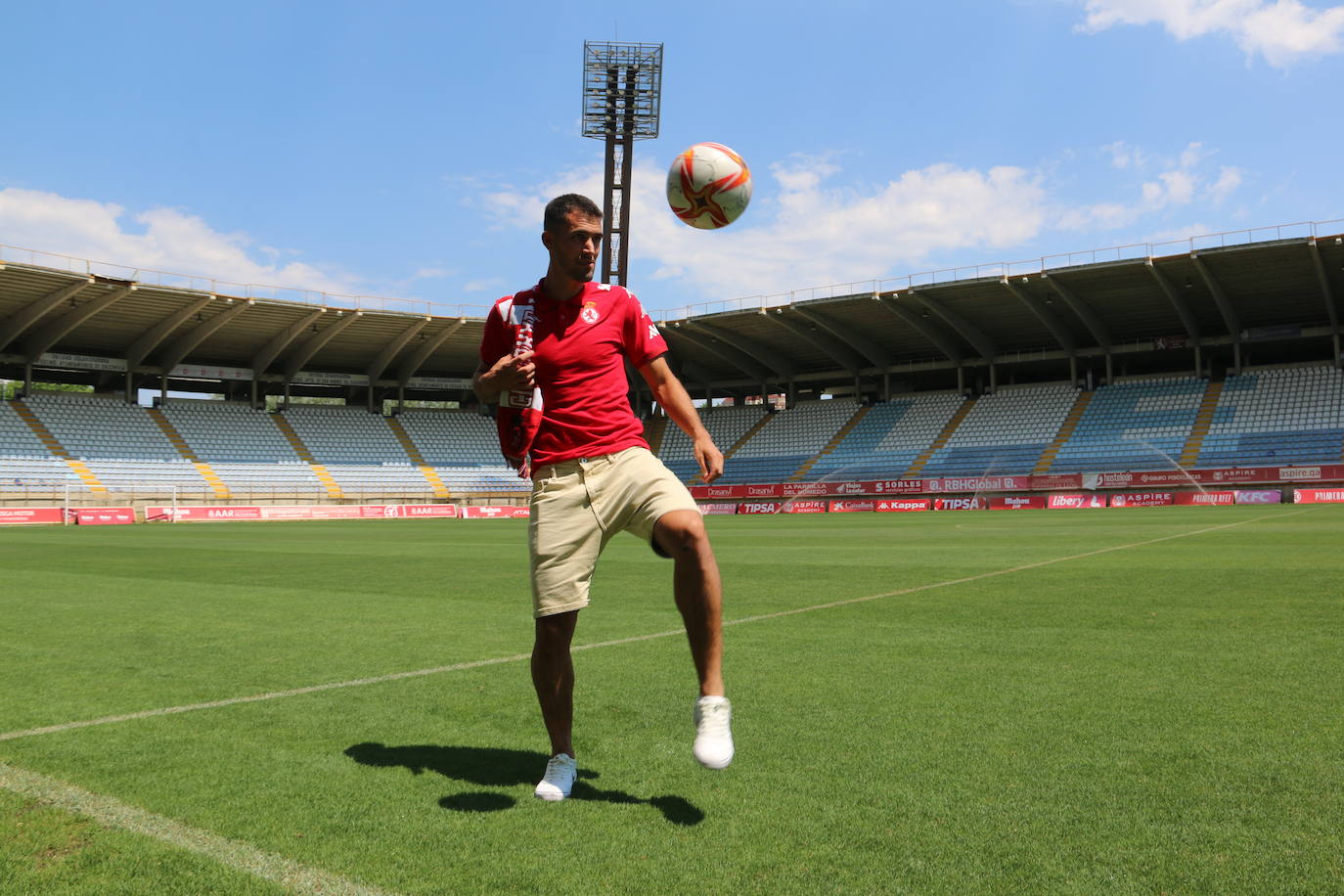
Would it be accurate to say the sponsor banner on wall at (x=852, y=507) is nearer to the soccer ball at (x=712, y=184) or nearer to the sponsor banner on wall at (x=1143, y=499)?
the sponsor banner on wall at (x=1143, y=499)

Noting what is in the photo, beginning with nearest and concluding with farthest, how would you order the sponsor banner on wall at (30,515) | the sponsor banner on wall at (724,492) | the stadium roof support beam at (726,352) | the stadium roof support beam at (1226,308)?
the sponsor banner on wall at (30,515) → the stadium roof support beam at (1226,308) → the sponsor banner on wall at (724,492) → the stadium roof support beam at (726,352)

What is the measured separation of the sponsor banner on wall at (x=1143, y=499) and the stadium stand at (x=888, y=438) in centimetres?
1066

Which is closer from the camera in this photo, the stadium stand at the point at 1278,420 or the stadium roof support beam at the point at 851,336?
the stadium stand at the point at 1278,420

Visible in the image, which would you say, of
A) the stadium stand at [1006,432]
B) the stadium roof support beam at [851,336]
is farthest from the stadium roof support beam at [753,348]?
the stadium stand at [1006,432]

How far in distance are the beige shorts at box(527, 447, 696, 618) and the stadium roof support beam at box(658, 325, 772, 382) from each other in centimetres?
4664

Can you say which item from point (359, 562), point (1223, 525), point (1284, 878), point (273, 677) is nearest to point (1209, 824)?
point (1284, 878)

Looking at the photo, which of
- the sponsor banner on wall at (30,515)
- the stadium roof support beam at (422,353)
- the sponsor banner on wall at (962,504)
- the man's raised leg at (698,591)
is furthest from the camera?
the stadium roof support beam at (422,353)

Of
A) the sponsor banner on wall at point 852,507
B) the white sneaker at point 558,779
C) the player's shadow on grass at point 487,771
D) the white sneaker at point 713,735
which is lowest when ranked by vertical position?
the sponsor banner on wall at point 852,507

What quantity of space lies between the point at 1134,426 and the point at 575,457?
46.8 m

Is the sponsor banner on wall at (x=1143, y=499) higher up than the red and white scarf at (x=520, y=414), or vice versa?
the red and white scarf at (x=520, y=414)

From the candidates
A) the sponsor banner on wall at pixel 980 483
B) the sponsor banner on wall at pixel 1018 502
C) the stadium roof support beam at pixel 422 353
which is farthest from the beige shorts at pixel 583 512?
the stadium roof support beam at pixel 422 353

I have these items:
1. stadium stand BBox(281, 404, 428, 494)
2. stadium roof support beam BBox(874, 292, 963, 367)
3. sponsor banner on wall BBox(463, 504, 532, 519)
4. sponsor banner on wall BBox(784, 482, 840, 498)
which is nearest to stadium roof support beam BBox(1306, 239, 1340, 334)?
stadium stand BBox(281, 404, 428, 494)

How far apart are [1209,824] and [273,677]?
4645 millimetres

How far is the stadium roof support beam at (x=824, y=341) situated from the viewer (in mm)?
47938
